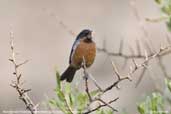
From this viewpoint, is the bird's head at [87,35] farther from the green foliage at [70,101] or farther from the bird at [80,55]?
the green foliage at [70,101]

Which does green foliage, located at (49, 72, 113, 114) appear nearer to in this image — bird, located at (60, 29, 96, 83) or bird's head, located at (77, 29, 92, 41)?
bird, located at (60, 29, 96, 83)

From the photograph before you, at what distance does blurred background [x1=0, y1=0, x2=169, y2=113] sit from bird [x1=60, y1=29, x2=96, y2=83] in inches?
210

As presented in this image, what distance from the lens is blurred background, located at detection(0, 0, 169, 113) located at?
9.05m

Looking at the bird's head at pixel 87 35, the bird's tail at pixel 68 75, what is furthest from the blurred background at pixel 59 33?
the bird's tail at pixel 68 75

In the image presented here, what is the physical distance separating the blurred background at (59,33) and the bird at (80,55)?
210 inches

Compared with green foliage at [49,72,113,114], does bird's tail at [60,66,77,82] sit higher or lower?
higher

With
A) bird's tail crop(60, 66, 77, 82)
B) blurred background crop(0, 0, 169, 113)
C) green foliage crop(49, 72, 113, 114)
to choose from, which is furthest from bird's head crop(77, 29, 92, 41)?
blurred background crop(0, 0, 169, 113)

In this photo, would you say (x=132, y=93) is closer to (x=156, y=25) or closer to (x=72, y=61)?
(x=156, y=25)

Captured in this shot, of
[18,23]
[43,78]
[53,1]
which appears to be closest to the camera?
[43,78]

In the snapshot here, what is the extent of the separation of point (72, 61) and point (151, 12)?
7.02 meters

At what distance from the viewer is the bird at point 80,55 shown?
9.03ft

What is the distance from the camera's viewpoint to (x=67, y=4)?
11.0 meters

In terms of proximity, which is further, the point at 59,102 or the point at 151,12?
the point at 151,12

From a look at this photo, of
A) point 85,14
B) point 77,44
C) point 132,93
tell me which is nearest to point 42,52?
point 85,14
